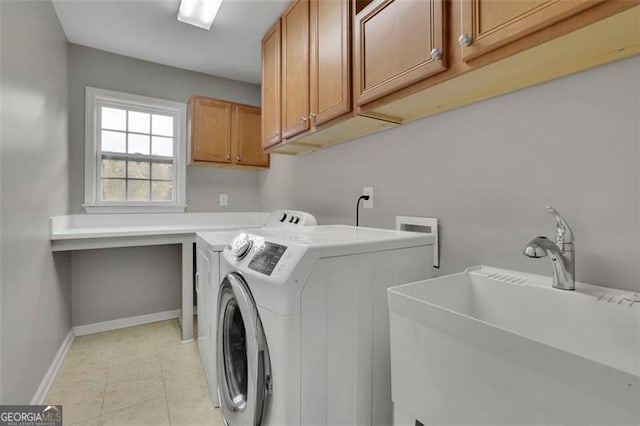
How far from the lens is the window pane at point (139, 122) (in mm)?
2890

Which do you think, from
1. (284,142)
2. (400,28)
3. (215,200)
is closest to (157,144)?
(215,200)

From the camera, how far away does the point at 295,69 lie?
188 centimetres

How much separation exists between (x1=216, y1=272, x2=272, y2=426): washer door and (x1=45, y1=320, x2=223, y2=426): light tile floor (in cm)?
47

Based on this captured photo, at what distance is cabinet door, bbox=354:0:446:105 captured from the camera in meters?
1.00

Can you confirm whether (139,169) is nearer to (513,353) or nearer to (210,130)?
(210,130)

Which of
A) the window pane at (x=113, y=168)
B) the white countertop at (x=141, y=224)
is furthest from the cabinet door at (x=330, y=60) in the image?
the window pane at (x=113, y=168)

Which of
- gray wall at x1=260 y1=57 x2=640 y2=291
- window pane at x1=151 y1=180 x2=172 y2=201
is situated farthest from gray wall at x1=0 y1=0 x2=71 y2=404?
gray wall at x1=260 y1=57 x2=640 y2=291

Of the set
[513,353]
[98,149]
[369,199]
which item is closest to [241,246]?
[369,199]

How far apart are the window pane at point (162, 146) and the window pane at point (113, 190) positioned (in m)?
0.43

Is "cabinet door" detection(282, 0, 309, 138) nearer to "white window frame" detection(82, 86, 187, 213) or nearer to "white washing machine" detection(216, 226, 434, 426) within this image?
"white washing machine" detection(216, 226, 434, 426)

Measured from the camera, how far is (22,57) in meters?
1.53

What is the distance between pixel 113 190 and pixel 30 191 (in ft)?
3.99

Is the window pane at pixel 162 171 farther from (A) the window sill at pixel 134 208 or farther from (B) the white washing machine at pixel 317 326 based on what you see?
(B) the white washing machine at pixel 317 326

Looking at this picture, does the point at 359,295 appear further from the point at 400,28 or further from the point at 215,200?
the point at 215,200
